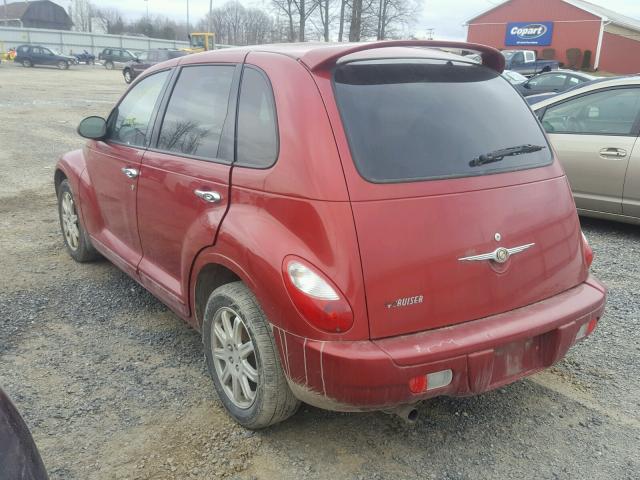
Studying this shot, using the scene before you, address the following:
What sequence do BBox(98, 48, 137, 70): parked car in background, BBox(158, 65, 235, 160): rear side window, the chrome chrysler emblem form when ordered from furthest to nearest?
BBox(98, 48, 137, 70): parked car in background
BBox(158, 65, 235, 160): rear side window
the chrome chrysler emblem

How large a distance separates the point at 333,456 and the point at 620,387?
1.69 meters

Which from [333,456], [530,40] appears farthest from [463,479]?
[530,40]

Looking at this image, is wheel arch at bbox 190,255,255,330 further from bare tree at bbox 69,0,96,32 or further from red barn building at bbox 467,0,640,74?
bare tree at bbox 69,0,96,32

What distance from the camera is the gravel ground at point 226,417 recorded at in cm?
258

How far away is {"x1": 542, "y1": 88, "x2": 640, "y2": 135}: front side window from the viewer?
5.56 m

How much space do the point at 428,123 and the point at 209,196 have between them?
1.09m

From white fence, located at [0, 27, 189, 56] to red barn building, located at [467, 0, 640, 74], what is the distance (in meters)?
34.2

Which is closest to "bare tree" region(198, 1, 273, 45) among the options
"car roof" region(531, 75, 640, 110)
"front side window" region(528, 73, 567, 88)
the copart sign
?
the copart sign

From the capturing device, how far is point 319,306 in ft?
7.36

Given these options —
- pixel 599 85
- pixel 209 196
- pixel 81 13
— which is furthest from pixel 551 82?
pixel 81 13

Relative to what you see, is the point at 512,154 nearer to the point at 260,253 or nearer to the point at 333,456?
the point at 260,253

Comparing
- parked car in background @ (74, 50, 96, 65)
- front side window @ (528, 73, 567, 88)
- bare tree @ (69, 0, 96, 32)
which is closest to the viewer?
front side window @ (528, 73, 567, 88)

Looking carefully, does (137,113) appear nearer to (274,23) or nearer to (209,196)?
(209,196)

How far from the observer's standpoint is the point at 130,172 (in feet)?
→ 11.9
